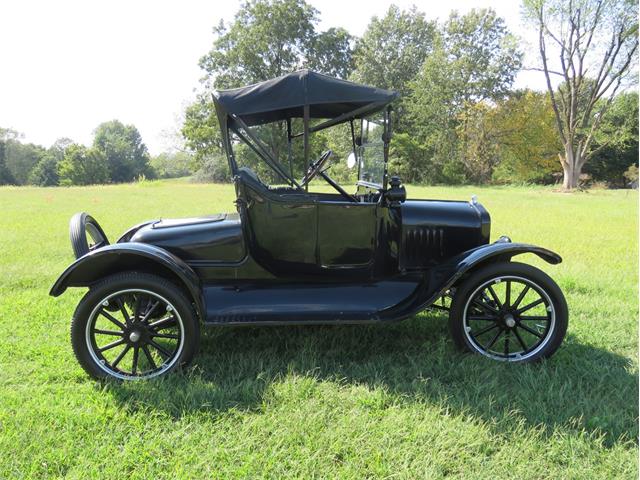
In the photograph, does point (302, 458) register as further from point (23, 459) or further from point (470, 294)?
point (470, 294)

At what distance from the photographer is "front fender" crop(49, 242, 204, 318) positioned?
303 cm

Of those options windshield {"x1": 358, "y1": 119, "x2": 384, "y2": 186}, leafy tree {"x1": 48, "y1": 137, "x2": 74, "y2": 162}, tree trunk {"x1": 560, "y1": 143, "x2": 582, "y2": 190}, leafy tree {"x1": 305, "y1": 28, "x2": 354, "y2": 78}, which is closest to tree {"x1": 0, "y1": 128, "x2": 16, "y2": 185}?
leafy tree {"x1": 48, "y1": 137, "x2": 74, "y2": 162}

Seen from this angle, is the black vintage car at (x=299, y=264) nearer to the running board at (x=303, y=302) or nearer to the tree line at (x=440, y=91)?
the running board at (x=303, y=302)

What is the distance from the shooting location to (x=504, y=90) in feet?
107

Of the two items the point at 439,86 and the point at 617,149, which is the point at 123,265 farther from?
the point at 617,149

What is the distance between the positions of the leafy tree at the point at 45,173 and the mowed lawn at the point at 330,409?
Answer: 70.8m

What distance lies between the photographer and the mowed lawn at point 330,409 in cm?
225

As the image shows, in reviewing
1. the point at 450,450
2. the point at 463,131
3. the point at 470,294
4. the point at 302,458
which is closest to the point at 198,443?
the point at 302,458

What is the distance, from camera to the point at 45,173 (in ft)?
210

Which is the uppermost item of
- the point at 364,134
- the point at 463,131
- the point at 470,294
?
the point at 463,131

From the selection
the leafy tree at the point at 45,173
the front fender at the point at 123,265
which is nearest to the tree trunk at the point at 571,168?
the front fender at the point at 123,265

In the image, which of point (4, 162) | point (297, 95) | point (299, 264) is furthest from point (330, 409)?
point (4, 162)

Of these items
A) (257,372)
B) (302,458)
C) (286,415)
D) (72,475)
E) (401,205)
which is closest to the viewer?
(72,475)

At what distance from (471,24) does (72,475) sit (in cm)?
3703
